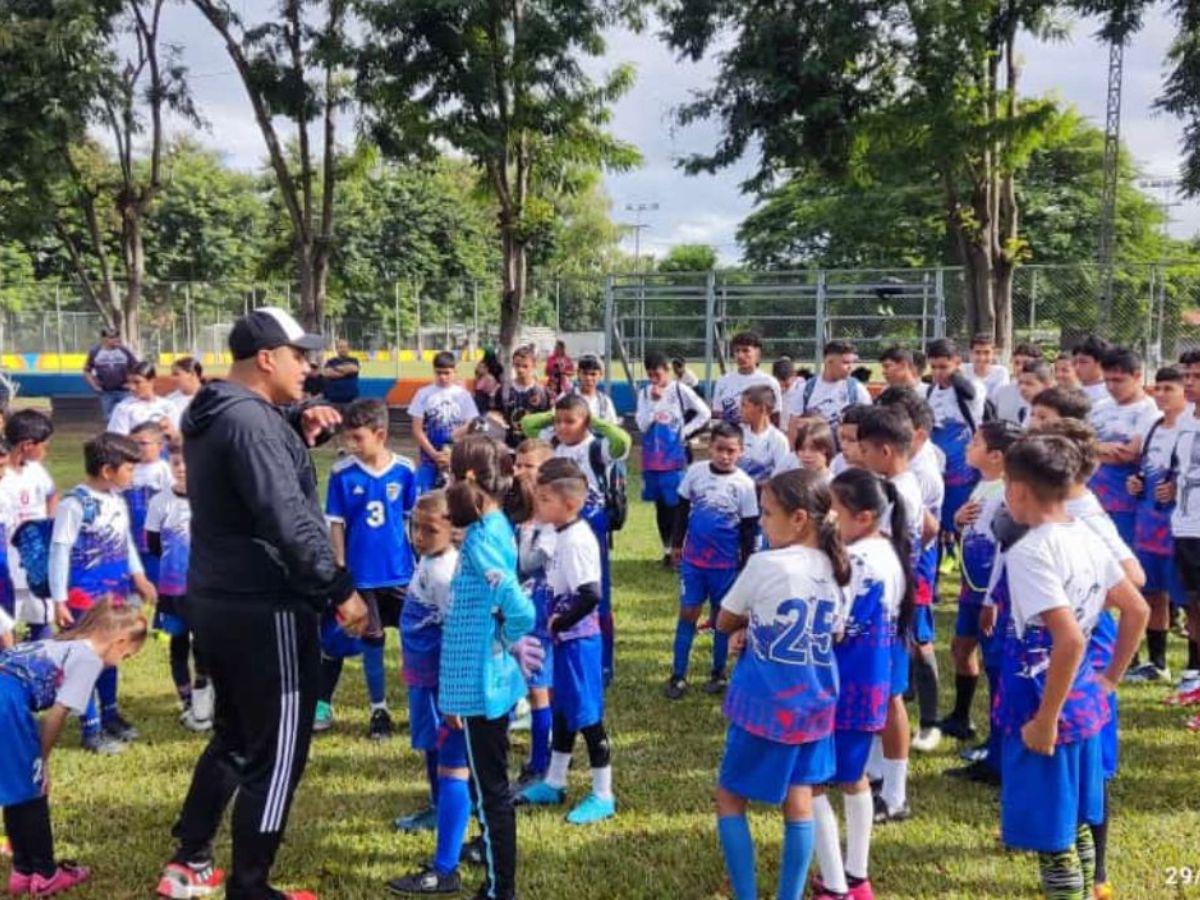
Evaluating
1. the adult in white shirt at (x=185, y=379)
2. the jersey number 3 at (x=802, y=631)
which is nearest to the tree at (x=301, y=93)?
the adult in white shirt at (x=185, y=379)

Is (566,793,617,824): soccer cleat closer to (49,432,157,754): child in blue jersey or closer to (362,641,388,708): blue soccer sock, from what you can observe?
(362,641,388,708): blue soccer sock

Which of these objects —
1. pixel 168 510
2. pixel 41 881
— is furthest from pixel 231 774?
pixel 168 510

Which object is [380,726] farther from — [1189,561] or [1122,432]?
[1122,432]

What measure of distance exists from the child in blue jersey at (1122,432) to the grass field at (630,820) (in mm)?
1163

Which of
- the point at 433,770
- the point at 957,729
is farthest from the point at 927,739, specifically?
the point at 433,770

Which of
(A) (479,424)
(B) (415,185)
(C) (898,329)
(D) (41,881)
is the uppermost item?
(B) (415,185)

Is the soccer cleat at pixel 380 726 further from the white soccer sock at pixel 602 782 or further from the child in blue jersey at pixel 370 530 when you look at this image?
the white soccer sock at pixel 602 782

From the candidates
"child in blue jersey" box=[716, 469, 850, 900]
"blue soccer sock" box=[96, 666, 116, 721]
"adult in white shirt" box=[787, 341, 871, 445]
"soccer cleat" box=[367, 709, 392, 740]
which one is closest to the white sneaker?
"child in blue jersey" box=[716, 469, 850, 900]

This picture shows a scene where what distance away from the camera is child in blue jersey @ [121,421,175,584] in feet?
20.1

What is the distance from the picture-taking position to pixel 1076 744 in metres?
2.96

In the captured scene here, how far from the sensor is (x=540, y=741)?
177 inches

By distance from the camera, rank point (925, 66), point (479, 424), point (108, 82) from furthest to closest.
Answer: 1. point (108, 82)
2. point (925, 66)
3. point (479, 424)

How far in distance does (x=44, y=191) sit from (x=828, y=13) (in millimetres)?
12740

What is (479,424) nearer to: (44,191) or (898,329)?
(898,329)
